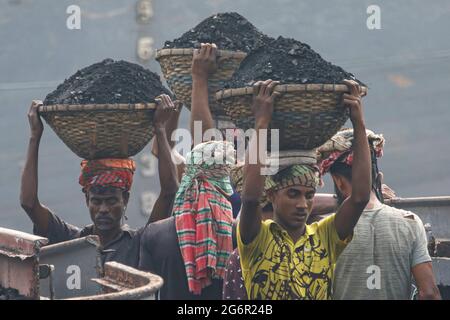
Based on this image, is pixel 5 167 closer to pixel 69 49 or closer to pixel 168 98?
pixel 69 49

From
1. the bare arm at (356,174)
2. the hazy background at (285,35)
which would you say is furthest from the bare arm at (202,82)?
the hazy background at (285,35)

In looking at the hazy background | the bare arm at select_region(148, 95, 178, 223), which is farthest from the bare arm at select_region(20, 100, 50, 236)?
the hazy background

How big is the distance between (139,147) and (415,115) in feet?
55.9

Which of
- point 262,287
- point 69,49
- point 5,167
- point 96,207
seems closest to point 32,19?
point 69,49

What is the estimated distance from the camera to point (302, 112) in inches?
205

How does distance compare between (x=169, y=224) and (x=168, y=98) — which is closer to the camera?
(x=169, y=224)

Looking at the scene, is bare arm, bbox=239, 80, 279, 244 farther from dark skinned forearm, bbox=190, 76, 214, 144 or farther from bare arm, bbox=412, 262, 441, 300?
dark skinned forearm, bbox=190, 76, 214, 144

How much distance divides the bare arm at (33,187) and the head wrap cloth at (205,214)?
3.10ft

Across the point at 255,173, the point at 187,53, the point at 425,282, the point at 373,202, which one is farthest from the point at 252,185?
the point at 187,53

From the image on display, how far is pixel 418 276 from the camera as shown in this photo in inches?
216

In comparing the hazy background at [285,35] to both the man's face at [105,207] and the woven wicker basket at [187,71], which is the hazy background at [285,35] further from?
the man's face at [105,207]

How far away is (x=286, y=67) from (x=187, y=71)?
5.06 feet

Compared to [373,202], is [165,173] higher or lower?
higher

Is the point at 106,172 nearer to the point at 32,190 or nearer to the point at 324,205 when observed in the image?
the point at 32,190
